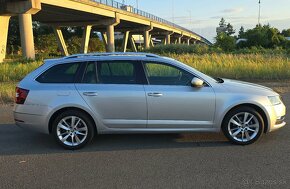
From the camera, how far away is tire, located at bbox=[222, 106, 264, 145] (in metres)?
6.02

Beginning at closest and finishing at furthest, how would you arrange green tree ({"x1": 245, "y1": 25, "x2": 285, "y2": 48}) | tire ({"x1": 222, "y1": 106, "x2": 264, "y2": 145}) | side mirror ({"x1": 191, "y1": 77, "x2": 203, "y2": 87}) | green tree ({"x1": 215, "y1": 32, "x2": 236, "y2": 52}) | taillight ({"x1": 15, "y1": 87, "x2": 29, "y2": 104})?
side mirror ({"x1": 191, "y1": 77, "x2": 203, "y2": 87}) → tire ({"x1": 222, "y1": 106, "x2": 264, "y2": 145}) → taillight ({"x1": 15, "y1": 87, "x2": 29, "y2": 104}) → green tree ({"x1": 215, "y1": 32, "x2": 236, "y2": 52}) → green tree ({"x1": 245, "y1": 25, "x2": 285, "y2": 48})

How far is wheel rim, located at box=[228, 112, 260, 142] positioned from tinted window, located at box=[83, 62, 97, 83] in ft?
7.92

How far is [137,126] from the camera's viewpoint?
240 inches

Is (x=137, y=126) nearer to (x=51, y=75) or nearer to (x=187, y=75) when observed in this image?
(x=187, y=75)

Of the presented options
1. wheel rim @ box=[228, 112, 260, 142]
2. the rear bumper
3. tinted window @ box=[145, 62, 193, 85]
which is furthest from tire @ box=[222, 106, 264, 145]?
the rear bumper

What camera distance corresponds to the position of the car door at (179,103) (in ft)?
19.6

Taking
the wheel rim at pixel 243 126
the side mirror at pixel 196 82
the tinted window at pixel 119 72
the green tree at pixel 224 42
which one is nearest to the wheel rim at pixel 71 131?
the tinted window at pixel 119 72

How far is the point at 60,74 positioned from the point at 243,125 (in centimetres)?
321

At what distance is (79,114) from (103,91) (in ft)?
1.85

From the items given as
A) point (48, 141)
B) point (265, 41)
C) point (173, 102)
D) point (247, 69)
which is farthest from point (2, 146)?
point (265, 41)

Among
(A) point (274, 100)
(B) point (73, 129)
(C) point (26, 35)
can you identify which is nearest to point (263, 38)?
(C) point (26, 35)

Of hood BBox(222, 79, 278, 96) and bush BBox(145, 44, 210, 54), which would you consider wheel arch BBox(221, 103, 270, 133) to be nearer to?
hood BBox(222, 79, 278, 96)

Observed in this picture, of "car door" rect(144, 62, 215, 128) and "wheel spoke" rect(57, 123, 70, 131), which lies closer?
"car door" rect(144, 62, 215, 128)

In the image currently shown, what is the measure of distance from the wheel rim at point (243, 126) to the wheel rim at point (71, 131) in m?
2.46
